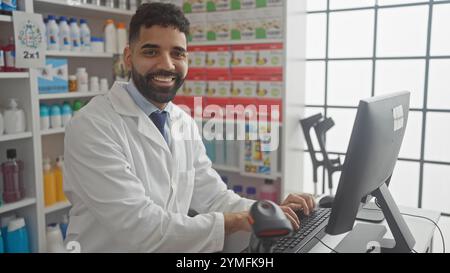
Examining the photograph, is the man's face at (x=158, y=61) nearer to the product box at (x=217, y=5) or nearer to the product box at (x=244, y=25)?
the product box at (x=244, y=25)

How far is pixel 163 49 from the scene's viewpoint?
1550mm

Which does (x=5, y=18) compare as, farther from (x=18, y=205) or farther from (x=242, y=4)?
(x=242, y=4)

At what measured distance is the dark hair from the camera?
153 cm

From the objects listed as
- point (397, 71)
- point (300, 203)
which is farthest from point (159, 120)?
point (397, 71)

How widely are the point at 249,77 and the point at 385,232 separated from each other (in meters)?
1.78

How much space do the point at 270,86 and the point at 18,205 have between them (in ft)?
5.95

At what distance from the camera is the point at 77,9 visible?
9.32 ft

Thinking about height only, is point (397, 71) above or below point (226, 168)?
above

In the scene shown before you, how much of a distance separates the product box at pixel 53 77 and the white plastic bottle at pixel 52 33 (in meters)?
0.09

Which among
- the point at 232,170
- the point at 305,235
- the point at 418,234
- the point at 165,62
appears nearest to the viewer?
the point at 305,235

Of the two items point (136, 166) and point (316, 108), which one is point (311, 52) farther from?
point (136, 166)

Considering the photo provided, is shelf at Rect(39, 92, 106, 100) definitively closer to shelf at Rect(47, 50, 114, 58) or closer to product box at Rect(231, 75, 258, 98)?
shelf at Rect(47, 50, 114, 58)

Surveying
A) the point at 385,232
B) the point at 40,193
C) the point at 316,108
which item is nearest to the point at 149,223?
the point at 385,232

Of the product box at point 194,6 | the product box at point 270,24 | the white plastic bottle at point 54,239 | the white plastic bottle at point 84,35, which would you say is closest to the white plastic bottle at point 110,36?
the white plastic bottle at point 84,35
